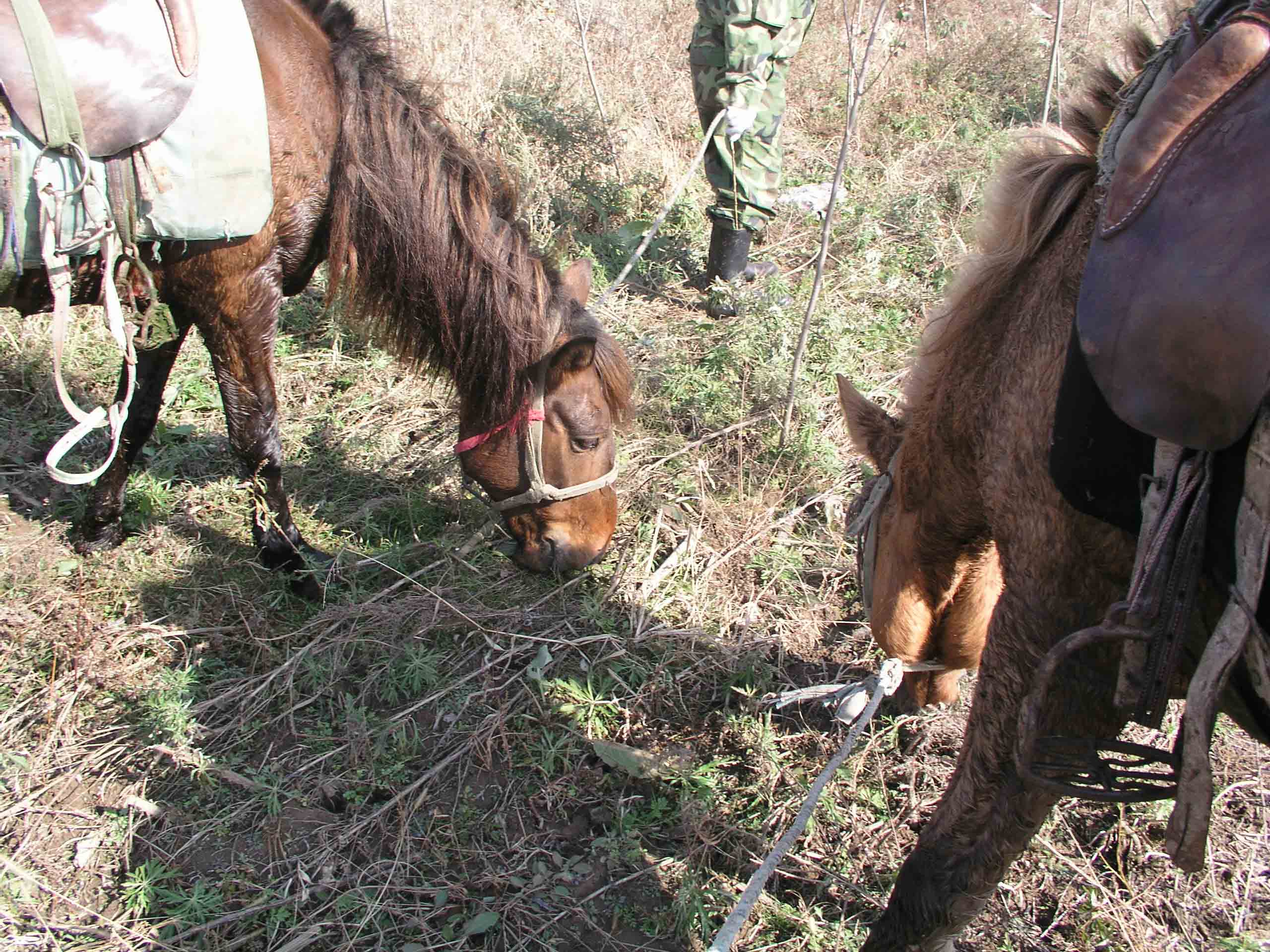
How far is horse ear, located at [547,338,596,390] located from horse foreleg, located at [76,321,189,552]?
1.50 m

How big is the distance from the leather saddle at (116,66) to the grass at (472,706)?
3.84ft

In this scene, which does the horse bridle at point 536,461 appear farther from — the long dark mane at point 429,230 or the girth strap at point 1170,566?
the girth strap at point 1170,566

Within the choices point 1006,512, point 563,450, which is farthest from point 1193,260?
point 563,450

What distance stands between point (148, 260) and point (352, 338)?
188 cm

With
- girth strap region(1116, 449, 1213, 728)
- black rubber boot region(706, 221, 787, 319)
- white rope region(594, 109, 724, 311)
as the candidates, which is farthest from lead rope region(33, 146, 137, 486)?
black rubber boot region(706, 221, 787, 319)

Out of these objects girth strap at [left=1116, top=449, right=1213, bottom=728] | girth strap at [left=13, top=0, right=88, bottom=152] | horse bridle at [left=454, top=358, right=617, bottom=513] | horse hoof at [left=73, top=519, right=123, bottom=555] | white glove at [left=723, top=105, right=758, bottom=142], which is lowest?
horse hoof at [left=73, top=519, right=123, bottom=555]

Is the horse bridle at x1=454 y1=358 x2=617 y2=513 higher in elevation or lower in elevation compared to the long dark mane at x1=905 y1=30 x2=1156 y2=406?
lower

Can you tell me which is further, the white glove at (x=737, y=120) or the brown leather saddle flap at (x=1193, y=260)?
the white glove at (x=737, y=120)

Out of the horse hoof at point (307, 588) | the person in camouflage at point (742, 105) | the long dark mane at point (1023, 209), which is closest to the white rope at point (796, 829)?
the long dark mane at point (1023, 209)

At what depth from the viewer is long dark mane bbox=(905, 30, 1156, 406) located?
159cm

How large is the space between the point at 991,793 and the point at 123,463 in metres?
3.22

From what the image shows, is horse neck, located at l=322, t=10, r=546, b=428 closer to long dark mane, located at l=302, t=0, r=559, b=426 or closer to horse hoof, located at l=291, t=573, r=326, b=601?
long dark mane, located at l=302, t=0, r=559, b=426

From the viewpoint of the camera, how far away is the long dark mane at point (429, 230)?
8.95ft

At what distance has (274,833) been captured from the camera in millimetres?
2434
